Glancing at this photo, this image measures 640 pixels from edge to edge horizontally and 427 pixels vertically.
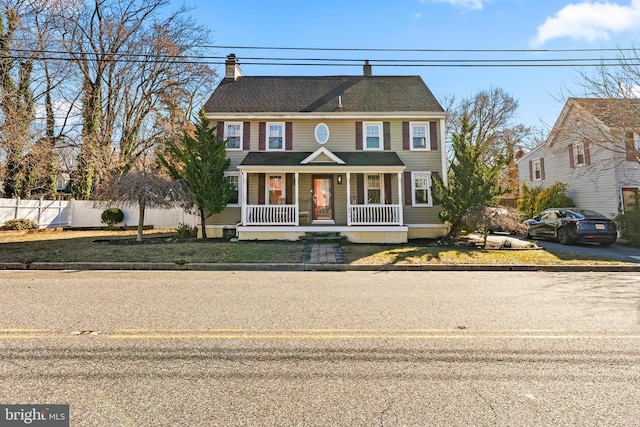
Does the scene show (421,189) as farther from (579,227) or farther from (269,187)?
(269,187)

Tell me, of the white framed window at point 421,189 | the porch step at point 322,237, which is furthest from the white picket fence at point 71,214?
the white framed window at point 421,189

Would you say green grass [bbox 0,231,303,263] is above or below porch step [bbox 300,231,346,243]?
below

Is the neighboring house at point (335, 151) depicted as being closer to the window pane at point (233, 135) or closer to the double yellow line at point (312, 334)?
the window pane at point (233, 135)

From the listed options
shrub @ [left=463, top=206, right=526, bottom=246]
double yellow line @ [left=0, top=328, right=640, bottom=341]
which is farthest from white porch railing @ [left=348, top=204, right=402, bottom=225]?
double yellow line @ [left=0, top=328, right=640, bottom=341]

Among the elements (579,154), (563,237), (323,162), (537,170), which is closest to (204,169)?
(323,162)

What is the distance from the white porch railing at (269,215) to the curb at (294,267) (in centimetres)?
501

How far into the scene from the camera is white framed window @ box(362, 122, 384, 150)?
16266mm

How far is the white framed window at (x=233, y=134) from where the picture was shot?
16109 millimetres

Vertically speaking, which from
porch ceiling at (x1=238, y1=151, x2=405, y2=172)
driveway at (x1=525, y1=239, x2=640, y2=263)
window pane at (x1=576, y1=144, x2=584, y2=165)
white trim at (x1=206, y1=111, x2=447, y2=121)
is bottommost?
driveway at (x1=525, y1=239, x2=640, y2=263)

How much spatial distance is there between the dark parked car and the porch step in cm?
905

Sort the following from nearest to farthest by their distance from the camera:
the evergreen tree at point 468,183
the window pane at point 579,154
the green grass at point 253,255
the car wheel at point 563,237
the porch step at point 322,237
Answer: the green grass at point 253,255 < the evergreen tree at point 468,183 < the porch step at point 322,237 < the car wheel at point 563,237 < the window pane at point 579,154

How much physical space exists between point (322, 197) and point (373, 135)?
13.1ft

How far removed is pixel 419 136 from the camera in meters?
16.2

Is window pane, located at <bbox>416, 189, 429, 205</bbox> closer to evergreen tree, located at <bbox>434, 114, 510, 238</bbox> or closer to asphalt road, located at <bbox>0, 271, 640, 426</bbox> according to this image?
evergreen tree, located at <bbox>434, 114, 510, 238</bbox>
